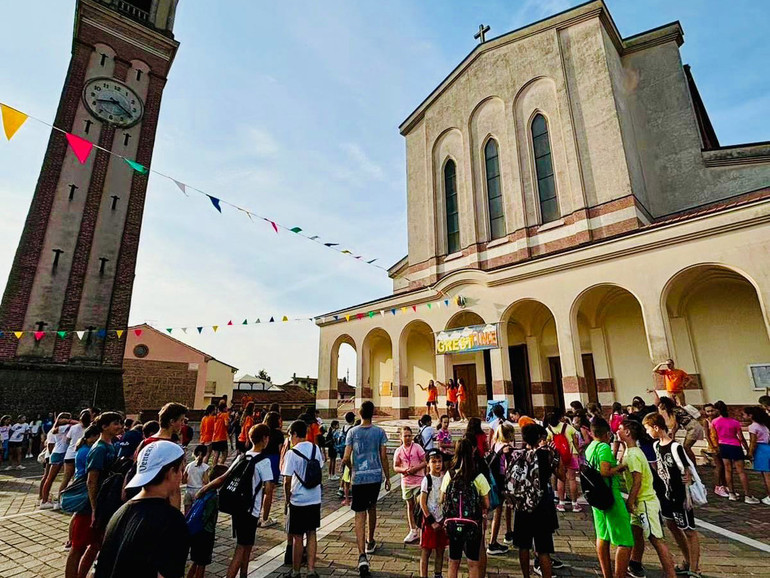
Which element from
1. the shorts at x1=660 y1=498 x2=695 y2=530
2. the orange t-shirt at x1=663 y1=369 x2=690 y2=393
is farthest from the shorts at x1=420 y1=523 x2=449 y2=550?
the orange t-shirt at x1=663 y1=369 x2=690 y2=393

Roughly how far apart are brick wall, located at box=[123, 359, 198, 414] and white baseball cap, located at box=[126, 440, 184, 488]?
97.1ft

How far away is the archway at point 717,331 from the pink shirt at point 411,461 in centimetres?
934

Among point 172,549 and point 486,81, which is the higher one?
point 486,81

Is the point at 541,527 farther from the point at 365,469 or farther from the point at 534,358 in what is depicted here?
the point at 534,358

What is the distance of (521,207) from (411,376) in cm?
953

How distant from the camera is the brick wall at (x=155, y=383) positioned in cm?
2745

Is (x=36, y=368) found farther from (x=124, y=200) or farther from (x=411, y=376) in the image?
(x=411, y=376)

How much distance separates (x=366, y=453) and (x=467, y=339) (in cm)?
1027

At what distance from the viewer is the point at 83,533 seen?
391 cm

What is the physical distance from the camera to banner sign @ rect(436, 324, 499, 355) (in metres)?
14.0

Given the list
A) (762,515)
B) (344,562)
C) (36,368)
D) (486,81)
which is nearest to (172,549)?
(344,562)

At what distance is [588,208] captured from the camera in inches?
598

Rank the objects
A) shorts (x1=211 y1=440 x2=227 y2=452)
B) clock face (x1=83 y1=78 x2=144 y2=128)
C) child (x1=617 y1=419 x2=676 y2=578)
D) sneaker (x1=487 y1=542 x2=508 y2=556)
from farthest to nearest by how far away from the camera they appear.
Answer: clock face (x1=83 y1=78 x2=144 y2=128) → shorts (x1=211 y1=440 x2=227 y2=452) → sneaker (x1=487 y1=542 x2=508 y2=556) → child (x1=617 y1=419 x2=676 y2=578)

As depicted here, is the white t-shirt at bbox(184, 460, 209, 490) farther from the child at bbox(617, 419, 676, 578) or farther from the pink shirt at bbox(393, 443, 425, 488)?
the child at bbox(617, 419, 676, 578)
